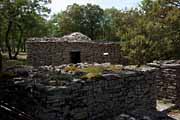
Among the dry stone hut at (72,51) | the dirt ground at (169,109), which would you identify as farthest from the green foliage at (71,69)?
the dry stone hut at (72,51)

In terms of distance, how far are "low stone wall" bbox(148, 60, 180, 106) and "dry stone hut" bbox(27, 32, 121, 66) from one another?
777 centimetres

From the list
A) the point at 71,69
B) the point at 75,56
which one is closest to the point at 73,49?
the point at 75,56

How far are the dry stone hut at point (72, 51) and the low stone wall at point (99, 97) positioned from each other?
986 centimetres

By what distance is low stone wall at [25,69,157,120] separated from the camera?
7004 mm

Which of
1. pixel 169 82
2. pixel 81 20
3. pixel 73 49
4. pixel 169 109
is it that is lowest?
pixel 169 109

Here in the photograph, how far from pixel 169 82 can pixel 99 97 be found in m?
4.27

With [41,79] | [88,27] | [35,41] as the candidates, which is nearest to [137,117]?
[41,79]

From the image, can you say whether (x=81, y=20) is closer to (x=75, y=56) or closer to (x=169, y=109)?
(x=75, y=56)

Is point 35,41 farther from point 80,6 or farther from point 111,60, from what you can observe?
point 80,6

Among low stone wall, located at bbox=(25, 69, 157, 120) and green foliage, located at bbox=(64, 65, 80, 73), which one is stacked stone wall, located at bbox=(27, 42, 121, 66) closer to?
low stone wall, located at bbox=(25, 69, 157, 120)

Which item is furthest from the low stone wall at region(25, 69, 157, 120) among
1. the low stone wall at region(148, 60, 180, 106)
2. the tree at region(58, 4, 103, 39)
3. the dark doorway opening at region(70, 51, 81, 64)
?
the tree at region(58, 4, 103, 39)

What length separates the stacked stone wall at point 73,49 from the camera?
19.6 metres

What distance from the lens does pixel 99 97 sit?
8.02 m

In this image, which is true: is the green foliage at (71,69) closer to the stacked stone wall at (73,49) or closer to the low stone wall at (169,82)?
the low stone wall at (169,82)
